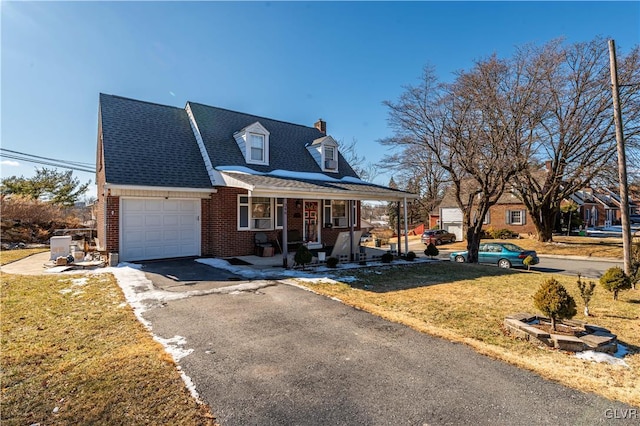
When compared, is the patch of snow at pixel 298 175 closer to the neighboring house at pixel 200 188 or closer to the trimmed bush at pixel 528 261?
the neighboring house at pixel 200 188

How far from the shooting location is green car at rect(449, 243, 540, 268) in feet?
53.7

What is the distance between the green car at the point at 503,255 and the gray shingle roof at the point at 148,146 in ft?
46.6

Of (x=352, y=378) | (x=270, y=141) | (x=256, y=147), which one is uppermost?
(x=270, y=141)

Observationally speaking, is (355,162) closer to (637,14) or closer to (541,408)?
(637,14)

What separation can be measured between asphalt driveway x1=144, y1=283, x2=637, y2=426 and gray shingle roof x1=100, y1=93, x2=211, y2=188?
7.26 metres

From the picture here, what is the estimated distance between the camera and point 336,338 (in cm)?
488

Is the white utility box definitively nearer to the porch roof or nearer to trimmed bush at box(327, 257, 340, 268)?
the porch roof

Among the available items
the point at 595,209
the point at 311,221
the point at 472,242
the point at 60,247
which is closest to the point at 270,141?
the point at 311,221

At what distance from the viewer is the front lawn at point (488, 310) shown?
3.91 m

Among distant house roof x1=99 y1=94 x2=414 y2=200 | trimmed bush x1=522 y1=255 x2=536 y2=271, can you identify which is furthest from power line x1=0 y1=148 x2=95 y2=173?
trimmed bush x1=522 y1=255 x2=536 y2=271

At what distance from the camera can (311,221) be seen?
1541 centimetres

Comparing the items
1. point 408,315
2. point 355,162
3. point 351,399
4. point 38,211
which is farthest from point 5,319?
point 355,162

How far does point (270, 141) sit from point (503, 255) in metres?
13.6

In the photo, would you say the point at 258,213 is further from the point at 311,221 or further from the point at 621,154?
the point at 621,154
